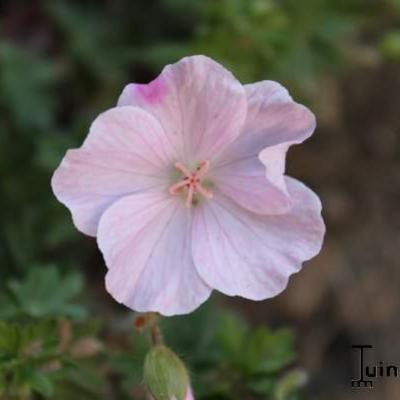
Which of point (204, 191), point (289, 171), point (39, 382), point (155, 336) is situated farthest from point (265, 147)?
point (289, 171)

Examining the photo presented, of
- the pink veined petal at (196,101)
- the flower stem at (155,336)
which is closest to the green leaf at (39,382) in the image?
the flower stem at (155,336)

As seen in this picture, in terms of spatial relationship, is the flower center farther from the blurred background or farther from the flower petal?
the blurred background

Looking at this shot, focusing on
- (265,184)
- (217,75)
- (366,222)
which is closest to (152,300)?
(265,184)

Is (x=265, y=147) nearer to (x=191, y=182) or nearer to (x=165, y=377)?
(x=191, y=182)

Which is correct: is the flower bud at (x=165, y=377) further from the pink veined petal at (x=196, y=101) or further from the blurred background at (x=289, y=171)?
the pink veined petal at (x=196, y=101)

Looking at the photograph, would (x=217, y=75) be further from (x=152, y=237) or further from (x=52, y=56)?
(x=52, y=56)

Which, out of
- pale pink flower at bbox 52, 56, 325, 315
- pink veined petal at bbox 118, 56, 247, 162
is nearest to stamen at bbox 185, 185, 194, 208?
pale pink flower at bbox 52, 56, 325, 315
